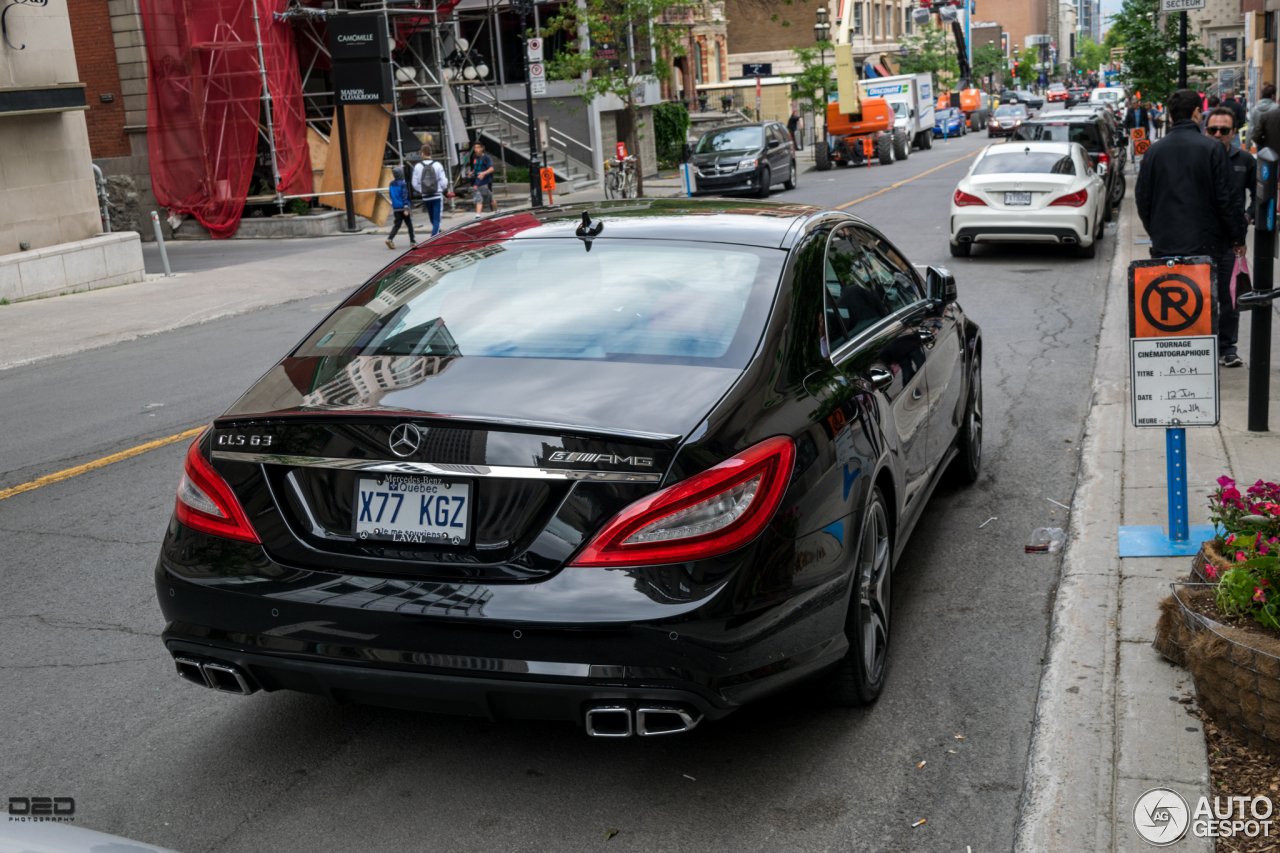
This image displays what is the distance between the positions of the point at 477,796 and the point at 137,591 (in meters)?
2.58

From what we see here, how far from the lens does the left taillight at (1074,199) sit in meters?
16.2

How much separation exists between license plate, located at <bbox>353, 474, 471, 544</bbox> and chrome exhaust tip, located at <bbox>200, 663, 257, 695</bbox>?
0.56 metres

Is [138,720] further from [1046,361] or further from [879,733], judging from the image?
[1046,361]

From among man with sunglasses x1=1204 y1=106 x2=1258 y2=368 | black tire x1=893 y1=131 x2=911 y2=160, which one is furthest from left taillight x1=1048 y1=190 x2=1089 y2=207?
black tire x1=893 y1=131 x2=911 y2=160

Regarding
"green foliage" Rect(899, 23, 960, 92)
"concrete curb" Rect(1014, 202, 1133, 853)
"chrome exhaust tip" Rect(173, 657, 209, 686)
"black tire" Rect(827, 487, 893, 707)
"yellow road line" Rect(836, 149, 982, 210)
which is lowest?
"yellow road line" Rect(836, 149, 982, 210)

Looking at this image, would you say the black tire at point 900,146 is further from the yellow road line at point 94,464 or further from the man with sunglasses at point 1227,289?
the yellow road line at point 94,464

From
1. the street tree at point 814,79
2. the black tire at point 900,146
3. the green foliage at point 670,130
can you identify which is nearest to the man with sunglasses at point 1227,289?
the black tire at point 900,146

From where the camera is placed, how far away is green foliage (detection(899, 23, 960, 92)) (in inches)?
3398

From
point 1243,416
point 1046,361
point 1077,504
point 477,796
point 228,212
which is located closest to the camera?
point 477,796

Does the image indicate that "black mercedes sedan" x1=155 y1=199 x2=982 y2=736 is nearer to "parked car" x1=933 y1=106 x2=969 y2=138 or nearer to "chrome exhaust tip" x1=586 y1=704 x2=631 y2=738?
"chrome exhaust tip" x1=586 y1=704 x2=631 y2=738

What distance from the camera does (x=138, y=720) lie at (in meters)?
4.36

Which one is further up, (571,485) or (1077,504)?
(571,485)

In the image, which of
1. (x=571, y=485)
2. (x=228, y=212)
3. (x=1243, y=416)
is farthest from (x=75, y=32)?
(x=571, y=485)

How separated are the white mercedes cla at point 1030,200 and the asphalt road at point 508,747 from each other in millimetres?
10700
